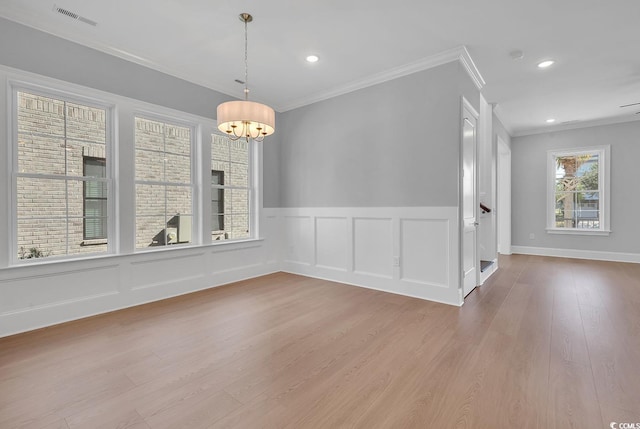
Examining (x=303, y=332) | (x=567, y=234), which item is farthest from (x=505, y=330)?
(x=567, y=234)

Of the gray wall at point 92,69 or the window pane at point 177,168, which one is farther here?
the window pane at point 177,168

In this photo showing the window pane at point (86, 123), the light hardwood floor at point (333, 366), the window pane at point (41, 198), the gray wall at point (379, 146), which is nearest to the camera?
the light hardwood floor at point (333, 366)

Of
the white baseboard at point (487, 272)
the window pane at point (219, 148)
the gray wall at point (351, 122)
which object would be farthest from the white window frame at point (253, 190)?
the white baseboard at point (487, 272)

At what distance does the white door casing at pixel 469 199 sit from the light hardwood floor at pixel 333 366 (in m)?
0.43

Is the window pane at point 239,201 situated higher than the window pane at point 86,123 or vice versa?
the window pane at point 86,123

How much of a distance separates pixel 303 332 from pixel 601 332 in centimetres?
270

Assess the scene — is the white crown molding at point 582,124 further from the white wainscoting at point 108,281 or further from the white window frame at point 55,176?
the white window frame at point 55,176

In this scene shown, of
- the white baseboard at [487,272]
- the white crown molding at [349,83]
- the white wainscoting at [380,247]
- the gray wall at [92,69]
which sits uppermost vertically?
the white crown molding at [349,83]

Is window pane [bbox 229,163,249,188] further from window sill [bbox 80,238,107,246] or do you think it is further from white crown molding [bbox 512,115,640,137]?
white crown molding [bbox 512,115,640,137]

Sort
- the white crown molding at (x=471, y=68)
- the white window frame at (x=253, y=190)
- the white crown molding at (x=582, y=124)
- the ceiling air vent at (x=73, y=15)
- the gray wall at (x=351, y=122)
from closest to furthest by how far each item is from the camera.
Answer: the ceiling air vent at (x=73, y=15) < the gray wall at (x=351, y=122) < the white crown molding at (x=471, y=68) < the white window frame at (x=253, y=190) < the white crown molding at (x=582, y=124)

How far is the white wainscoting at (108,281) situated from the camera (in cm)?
272

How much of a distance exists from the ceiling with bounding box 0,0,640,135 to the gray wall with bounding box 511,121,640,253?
2.20m

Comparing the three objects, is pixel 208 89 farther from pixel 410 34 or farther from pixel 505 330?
pixel 505 330

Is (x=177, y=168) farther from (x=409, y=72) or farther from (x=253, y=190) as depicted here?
(x=409, y=72)
